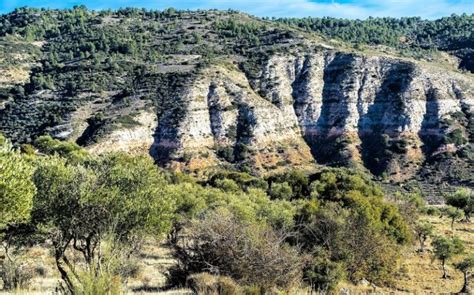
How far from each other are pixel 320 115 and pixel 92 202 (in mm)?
108572

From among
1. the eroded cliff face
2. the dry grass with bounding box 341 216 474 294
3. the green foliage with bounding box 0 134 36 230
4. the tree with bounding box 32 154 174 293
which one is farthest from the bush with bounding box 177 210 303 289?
the eroded cliff face

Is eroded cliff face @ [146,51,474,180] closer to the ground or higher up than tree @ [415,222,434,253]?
higher up

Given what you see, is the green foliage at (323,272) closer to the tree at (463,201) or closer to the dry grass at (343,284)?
the dry grass at (343,284)

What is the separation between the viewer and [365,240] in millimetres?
34031

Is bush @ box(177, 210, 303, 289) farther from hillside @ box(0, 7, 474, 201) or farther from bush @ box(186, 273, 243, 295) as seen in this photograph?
hillside @ box(0, 7, 474, 201)

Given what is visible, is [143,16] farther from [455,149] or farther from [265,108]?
[455,149]

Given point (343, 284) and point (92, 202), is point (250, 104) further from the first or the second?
point (92, 202)

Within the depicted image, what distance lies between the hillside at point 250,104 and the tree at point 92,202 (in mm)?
78504

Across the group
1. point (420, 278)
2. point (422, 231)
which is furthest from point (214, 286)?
point (422, 231)

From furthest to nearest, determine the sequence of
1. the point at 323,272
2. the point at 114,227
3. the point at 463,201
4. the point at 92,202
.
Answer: the point at 463,201
the point at 323,272
the point at 92,202
the point at 114,227

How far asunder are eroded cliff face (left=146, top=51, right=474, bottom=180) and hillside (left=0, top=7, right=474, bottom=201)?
281 mm

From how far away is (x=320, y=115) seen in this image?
123938 mm

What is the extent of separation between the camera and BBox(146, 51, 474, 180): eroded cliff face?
355 ft

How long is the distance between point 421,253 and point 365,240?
2138 centimetres
